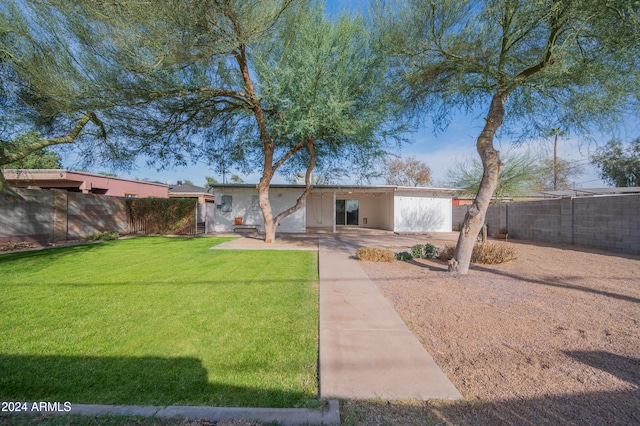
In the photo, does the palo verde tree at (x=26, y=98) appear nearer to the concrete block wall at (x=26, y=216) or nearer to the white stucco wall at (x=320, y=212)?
the concrete block wall at (x=26, y=216)

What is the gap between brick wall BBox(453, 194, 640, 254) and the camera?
9453 mm

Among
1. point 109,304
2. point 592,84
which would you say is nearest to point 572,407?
point 109,304

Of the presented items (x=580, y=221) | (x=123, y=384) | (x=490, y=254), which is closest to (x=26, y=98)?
(x=123, y=384)

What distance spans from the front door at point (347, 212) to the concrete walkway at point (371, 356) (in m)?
17.4

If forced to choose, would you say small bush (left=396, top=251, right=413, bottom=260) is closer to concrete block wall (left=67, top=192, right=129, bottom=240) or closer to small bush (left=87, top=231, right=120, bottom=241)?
small bush (left=87, top=231, right=120, bottom=241)

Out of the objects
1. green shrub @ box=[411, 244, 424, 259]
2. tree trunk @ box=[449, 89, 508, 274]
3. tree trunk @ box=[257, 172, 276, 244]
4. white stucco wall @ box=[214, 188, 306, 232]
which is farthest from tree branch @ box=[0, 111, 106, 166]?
tree trunk @ box=[449, 89, 508, 274]

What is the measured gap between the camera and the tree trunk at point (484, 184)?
21.6ft

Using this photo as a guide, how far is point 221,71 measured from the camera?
8.91 m

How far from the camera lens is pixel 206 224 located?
55.1ft

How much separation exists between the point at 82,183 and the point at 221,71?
1538 centimetres

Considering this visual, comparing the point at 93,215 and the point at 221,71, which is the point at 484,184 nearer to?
the point at 221,71

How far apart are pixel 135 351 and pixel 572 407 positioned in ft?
12.8

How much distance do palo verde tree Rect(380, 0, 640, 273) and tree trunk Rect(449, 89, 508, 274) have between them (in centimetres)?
2

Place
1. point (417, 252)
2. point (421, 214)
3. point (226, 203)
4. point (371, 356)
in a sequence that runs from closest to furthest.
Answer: point (371, 356) → point (417, 252) → point (226, 203) → point (421, 214)
